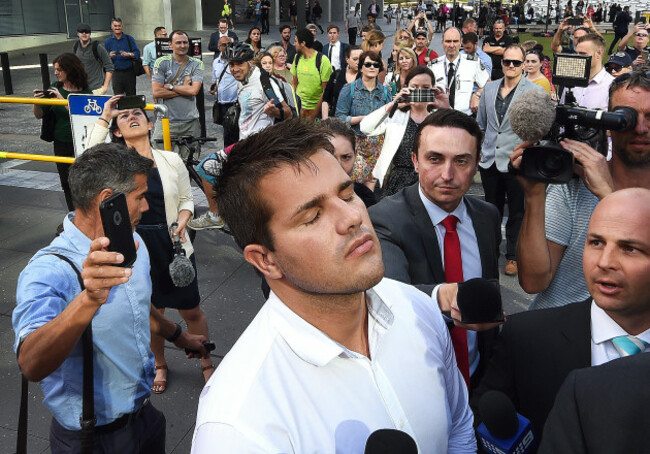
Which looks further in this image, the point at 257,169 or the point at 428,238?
the point at 428,238

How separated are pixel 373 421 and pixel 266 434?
305mm

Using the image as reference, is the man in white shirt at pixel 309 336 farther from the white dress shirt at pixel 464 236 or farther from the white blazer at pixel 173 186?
the white blazer at pixel 173 186

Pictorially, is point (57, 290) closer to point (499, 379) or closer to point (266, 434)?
point (266, 434)

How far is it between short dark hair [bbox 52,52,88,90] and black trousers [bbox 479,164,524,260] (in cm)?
494

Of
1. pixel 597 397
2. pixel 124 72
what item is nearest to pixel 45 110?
pixel 124 72

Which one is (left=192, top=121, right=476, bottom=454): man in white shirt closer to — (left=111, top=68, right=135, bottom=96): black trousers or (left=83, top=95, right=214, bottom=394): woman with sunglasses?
(left=83, top=95, right=214, bottom=394): woman with sunglasses

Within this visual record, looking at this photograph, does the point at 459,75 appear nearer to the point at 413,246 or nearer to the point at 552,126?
the point at 552,126

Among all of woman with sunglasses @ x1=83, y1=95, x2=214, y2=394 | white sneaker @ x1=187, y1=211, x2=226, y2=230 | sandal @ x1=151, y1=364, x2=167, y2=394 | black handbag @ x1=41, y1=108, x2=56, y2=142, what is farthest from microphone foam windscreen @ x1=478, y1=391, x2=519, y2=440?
black handbag @ x1=41, y1=108, x2=56, y2=142

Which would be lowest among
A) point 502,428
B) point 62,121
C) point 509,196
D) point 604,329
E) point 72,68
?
point 509,196

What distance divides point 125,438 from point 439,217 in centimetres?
171

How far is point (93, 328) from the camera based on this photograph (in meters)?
2.51

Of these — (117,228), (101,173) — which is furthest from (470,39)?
(117,228)

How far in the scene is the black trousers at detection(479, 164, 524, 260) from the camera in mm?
6277

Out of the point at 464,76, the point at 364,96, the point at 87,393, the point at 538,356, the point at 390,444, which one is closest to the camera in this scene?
the point at 390,444
